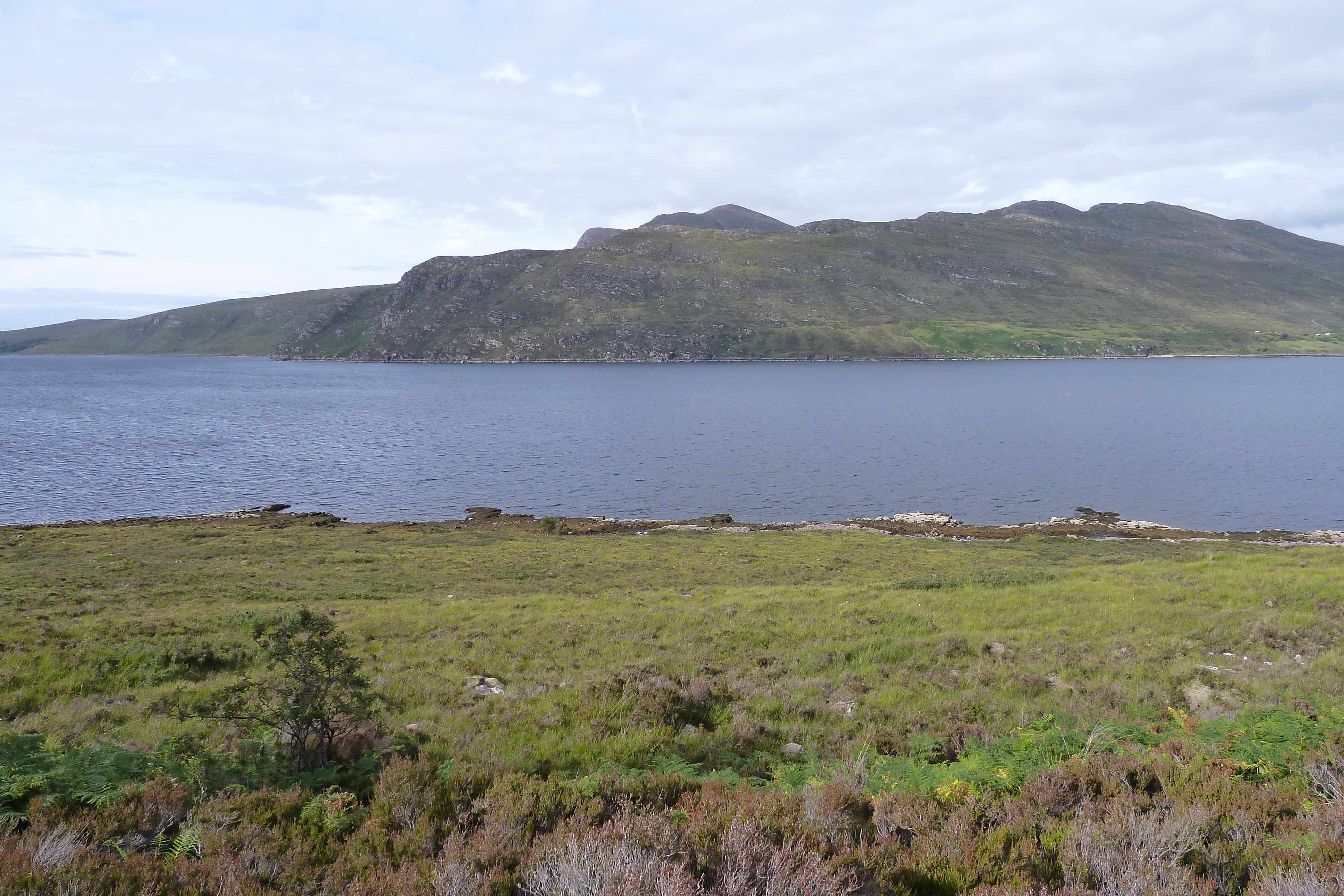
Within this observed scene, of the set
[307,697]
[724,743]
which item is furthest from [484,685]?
[724,743]

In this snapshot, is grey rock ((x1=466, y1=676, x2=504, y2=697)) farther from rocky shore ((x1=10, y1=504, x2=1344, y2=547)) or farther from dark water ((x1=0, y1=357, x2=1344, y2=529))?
dark water ((x1=0, y1=357, x2=1344, y2=529))

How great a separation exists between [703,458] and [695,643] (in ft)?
223

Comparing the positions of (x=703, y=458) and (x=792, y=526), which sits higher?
(x=703, y=458)

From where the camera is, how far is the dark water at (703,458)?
6003 cm

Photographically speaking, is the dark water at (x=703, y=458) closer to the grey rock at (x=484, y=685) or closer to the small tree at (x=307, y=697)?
the grey rock at (x=484, y=685)

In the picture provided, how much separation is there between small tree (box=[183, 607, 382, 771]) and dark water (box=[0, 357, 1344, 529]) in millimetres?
48765

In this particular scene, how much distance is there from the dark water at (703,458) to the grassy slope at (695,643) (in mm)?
29413

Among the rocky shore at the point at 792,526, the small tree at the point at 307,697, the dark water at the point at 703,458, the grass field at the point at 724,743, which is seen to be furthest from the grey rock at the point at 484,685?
the dark water at the point at 703,458

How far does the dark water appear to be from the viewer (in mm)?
60031

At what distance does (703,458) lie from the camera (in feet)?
278

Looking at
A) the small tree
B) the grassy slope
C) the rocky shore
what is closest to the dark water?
the rocky shore

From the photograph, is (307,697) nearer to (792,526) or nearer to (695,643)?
(695,643)

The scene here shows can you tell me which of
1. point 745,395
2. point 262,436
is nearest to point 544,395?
point 745,395

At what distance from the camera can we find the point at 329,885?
5.24m
